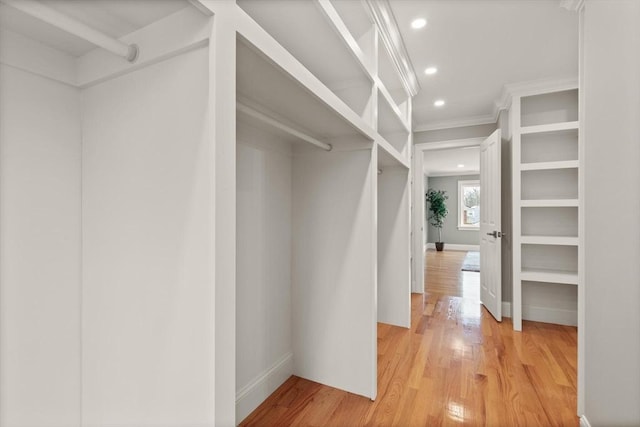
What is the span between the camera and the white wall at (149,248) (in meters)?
0.73

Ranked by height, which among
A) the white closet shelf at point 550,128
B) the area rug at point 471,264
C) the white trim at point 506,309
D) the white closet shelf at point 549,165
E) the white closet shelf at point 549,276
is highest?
the white closet shelf at point 550,128

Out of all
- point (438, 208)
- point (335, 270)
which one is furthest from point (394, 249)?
point (438, 208)

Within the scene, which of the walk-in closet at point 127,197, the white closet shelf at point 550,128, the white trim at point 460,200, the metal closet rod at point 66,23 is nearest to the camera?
the metal closet rod at point 66,23

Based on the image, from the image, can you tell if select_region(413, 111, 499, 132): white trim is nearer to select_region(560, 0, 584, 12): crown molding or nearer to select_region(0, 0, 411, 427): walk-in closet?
select_region(560, 0, 584, 12): crown molding

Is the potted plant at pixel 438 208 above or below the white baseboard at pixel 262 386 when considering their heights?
Result: above

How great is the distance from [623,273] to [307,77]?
5.01ft

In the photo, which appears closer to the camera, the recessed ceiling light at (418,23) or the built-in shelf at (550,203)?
the recessed ceiling light at (418,23)

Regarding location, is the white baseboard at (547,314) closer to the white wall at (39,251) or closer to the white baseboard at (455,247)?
the white wall at (39,251)

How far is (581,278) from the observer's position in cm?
173

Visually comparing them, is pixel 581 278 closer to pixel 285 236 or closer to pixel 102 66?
pixel 285 236

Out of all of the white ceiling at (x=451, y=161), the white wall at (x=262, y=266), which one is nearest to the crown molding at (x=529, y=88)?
the white ceiling at (x=451, y=161)

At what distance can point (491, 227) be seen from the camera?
3559mm

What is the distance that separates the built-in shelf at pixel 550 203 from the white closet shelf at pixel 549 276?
2.34 feet

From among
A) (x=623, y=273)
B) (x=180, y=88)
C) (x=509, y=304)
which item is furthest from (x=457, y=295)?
(x=180, y=88)
